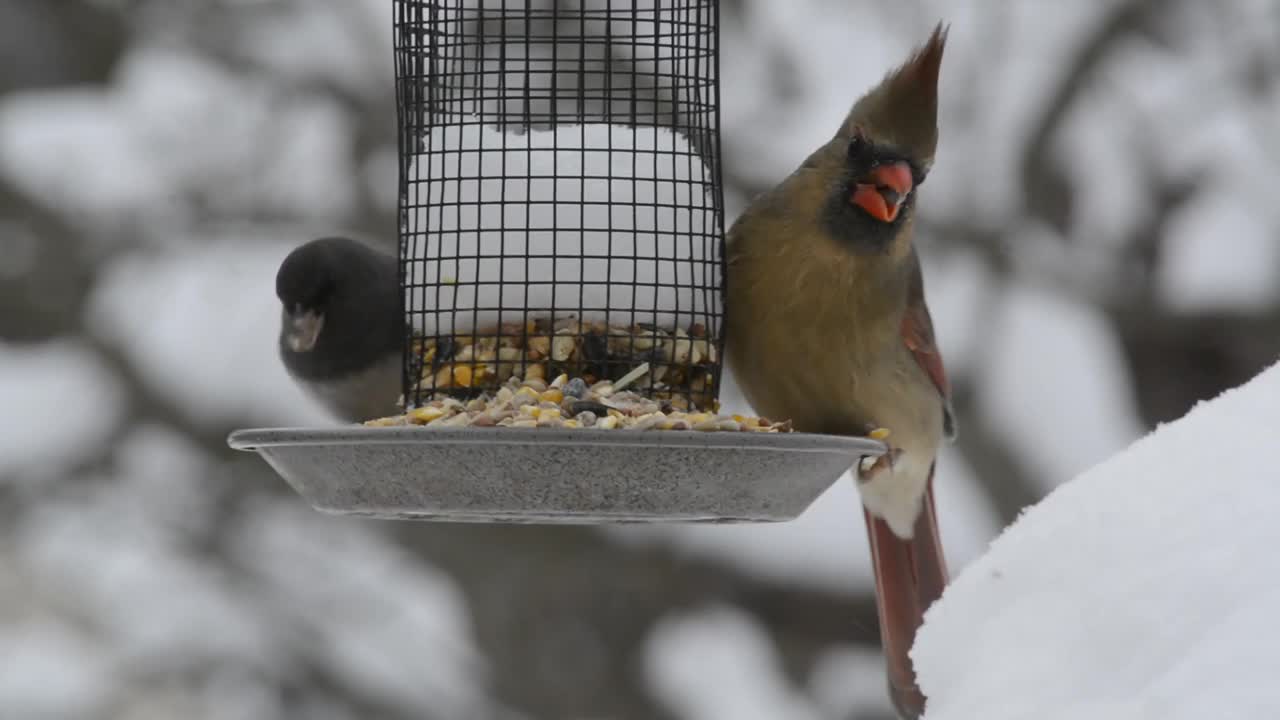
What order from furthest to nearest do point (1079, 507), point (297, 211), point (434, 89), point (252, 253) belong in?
point (252, 253)
point (297, 211)
point (434, 89)
point (1079, 507)

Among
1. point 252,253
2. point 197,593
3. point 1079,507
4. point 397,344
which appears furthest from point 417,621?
point 1079,507

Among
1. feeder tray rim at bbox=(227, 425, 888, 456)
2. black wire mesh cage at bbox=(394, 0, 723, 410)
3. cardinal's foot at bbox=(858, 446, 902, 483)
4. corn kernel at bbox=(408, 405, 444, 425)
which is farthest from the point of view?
cardinal's foot at bbox=(858, 446, 902, 483)

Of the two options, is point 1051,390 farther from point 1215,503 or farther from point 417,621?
point 1215,503

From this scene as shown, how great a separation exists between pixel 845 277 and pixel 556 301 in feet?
2.33

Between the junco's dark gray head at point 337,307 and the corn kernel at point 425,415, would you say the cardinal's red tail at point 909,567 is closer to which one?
the junco's dark gray head at point 337,307

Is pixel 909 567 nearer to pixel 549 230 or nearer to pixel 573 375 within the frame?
pixel 573 375

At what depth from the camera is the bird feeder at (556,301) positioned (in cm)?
266

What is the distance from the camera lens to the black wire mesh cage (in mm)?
3223

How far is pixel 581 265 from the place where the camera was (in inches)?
127

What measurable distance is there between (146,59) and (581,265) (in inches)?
246

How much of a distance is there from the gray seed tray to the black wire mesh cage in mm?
411

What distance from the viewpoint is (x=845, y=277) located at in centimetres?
362

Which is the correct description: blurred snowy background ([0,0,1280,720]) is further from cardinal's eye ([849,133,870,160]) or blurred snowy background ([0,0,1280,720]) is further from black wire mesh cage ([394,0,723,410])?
black wire mesh cage ([394,0,723,410])

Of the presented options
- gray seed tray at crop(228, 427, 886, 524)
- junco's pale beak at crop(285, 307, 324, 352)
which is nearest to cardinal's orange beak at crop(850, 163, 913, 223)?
gray seed tray at crop(228, 427, 886, 524)
